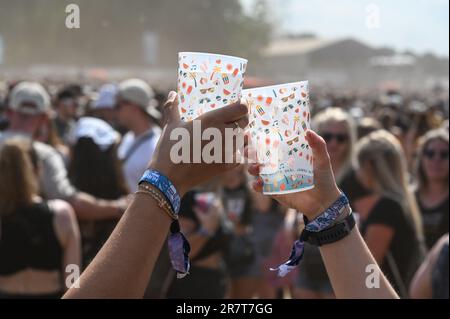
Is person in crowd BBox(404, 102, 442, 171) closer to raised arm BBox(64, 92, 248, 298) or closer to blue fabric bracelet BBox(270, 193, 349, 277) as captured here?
blue fabric bracelet BBox(270, 193, 349, 277)

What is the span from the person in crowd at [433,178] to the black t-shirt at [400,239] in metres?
0.53

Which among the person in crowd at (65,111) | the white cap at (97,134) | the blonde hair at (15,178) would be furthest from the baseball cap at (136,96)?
the person in crowd at (65,111)

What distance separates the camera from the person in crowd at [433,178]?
4020 mm

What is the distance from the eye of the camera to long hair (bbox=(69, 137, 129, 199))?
414cm

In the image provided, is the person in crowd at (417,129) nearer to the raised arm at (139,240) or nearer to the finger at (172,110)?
the finger at (172,110)

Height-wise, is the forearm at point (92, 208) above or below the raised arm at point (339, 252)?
below

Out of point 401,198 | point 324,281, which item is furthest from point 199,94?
point 401,198

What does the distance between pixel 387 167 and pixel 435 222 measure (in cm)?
49

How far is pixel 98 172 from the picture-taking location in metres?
4.17

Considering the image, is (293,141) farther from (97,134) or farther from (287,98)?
(97,134)

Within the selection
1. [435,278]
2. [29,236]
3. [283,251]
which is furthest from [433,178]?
[29,236]

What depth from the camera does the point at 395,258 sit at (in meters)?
3.46

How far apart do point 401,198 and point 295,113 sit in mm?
2303

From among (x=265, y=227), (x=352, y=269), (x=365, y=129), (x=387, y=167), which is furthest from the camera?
(x=365, y=129)
